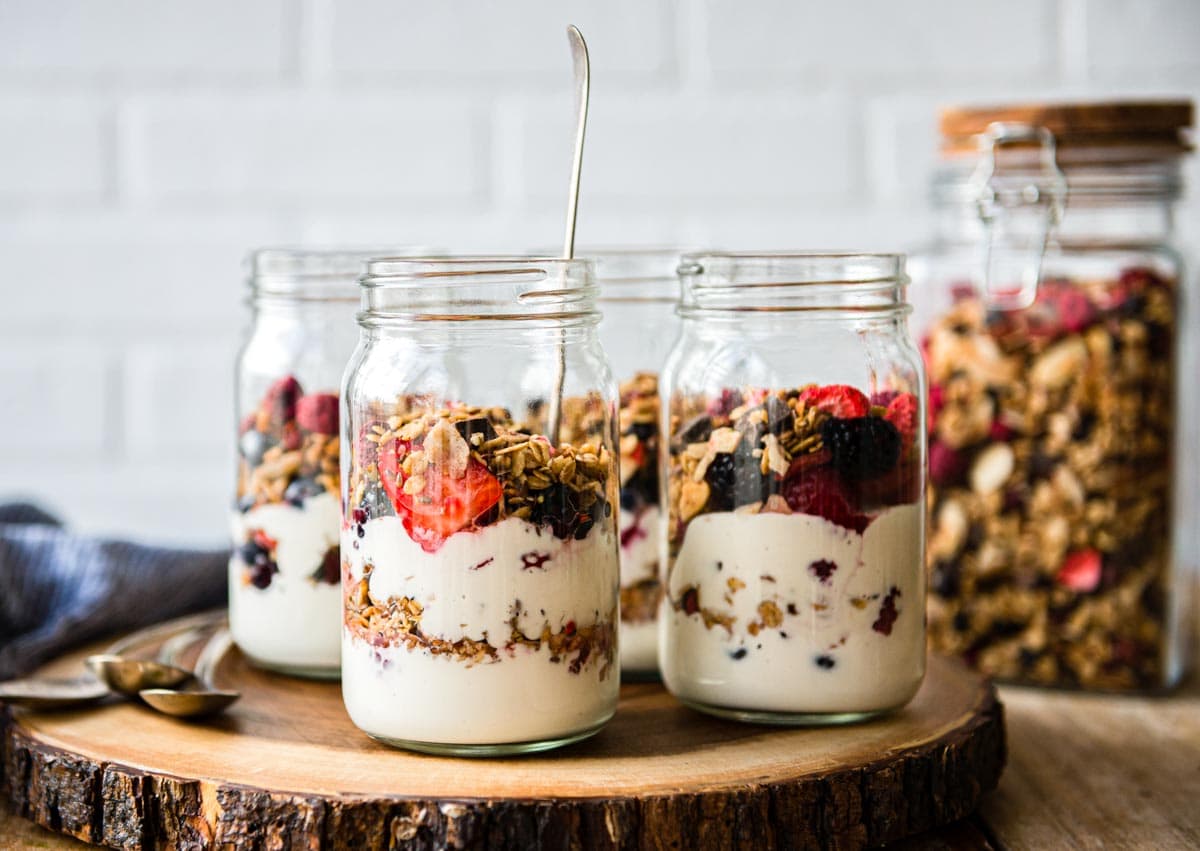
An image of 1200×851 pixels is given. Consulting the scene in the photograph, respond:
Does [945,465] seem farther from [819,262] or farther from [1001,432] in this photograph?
[819,262]

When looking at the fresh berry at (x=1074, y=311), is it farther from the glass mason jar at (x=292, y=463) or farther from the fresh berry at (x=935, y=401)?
the glass mason jar at (x=292, y=463)

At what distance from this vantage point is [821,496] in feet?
2.65

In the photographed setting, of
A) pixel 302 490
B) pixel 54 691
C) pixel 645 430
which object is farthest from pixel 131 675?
pixel 645 430

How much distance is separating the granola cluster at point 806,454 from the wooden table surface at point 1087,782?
203 mm

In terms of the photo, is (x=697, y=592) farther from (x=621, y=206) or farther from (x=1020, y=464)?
(x=621, y=206)

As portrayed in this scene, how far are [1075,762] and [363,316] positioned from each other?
564mm

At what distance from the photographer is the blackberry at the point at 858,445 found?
2.65 ft

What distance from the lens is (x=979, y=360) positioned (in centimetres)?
109

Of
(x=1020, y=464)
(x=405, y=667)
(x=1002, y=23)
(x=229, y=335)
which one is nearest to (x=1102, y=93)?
(x=1002, y=23)

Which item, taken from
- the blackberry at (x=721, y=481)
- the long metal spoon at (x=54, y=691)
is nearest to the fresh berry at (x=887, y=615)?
the blackberry at (x=721, y=481)

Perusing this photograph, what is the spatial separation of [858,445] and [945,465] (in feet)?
1.08

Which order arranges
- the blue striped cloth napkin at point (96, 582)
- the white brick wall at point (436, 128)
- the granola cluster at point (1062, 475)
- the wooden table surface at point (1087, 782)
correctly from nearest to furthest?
the wooden table surface at point (1087, 782)
the granola cluster at point (1062, 475)
the blue striped cloth napkin at point (96, 582)
the white brick wall at point (436, 128)

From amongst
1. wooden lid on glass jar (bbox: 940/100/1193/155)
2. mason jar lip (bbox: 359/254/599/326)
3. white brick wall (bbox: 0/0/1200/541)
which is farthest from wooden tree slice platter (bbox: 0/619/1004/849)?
white brick wall (bbox: 0/0/1200/541)

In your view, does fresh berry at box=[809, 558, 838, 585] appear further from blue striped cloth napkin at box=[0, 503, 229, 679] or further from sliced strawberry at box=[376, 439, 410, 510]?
blue striped cloth napkin at box=[0, 503, 229, 679]
